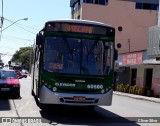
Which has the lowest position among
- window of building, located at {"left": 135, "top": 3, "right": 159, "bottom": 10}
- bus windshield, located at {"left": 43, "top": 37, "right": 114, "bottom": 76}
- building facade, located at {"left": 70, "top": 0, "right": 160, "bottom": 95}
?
bus windshield, located at {"left": 43, "top": 37, "right": 114, "bottom": 76}

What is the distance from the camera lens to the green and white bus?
13703 mm

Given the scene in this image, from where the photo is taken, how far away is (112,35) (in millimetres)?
14570

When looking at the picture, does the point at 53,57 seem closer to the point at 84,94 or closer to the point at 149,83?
the point at 84,94

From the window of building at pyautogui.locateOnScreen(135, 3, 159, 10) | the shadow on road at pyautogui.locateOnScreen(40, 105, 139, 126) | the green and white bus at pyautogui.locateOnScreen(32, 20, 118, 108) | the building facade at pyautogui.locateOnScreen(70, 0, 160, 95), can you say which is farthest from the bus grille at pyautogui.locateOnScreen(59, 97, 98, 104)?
the window of building at pyautogui.locateOnScreen(135, 3, 159, 10)

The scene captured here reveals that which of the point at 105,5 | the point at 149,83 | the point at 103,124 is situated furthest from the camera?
the point at 105,5

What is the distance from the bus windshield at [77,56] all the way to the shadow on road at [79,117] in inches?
63.4

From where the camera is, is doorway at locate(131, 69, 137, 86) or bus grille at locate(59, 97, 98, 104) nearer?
bus grille at locate(59, 97, 98, 104)

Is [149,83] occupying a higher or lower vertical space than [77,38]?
lower

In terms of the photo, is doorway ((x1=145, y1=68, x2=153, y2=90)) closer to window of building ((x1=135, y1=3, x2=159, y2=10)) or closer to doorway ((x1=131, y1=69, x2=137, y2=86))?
doorway ((x1=131, y1=69, x2=137, y2=86))

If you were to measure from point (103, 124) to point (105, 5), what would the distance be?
50.3 meters

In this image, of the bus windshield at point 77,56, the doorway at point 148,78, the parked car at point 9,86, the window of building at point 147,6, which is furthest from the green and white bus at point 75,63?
the window of building at point 147,6

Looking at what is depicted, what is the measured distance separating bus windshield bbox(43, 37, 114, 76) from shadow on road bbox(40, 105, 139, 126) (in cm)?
161

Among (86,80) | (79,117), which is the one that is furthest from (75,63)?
(79,117)

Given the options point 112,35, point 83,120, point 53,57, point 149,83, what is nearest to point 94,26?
point 112,35
